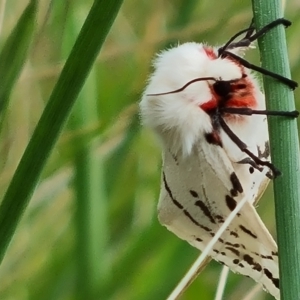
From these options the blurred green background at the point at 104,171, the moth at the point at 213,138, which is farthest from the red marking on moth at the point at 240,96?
the blurred green background at the point at 104,171

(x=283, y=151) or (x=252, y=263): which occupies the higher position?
(x=283, y=151)

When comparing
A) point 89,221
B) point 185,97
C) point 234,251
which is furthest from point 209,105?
point 89,221

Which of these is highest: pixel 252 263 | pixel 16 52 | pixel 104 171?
pixel 16 52

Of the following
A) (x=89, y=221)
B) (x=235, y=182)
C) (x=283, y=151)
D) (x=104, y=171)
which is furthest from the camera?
(x=104, y=171)

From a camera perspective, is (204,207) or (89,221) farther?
(89,221)

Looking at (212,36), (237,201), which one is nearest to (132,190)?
(212,36)

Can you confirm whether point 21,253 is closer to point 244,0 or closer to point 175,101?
point 175,101

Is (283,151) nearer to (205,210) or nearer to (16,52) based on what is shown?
Answer: (205,210)

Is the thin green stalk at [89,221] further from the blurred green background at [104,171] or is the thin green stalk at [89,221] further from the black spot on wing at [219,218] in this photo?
the black spot on wing at [219,218]
